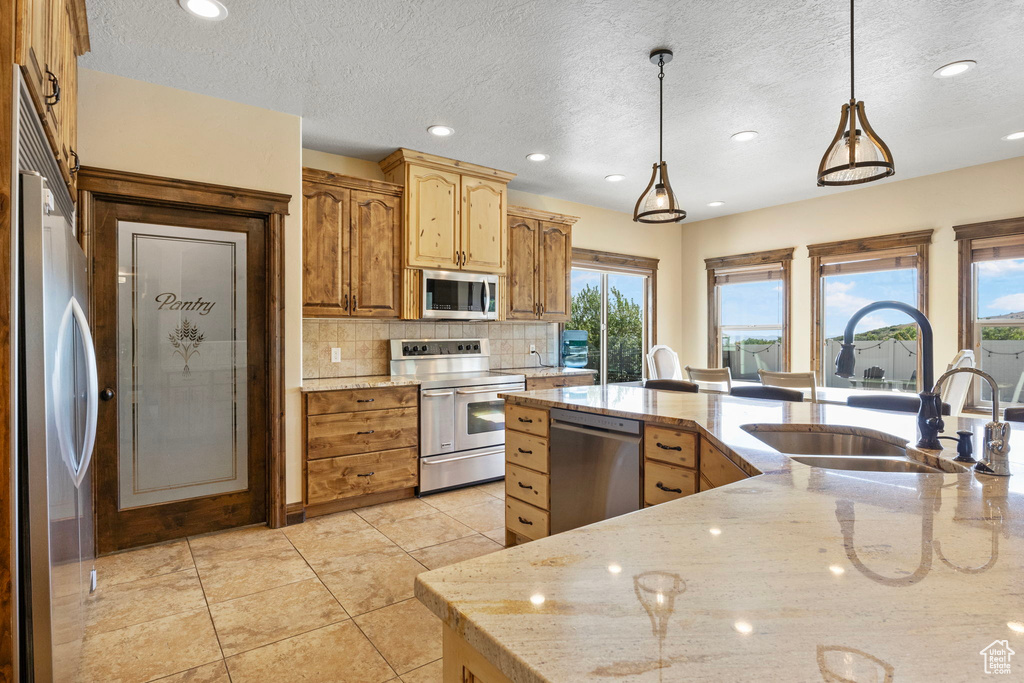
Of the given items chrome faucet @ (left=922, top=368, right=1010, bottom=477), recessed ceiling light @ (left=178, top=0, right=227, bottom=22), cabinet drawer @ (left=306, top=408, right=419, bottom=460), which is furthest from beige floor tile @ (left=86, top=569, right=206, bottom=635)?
chrome faucet @ (left=922, top=368, right=1010, bottom=477)

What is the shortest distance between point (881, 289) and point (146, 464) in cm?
589

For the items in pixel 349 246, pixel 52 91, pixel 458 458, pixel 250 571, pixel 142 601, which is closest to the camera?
pixel 52 91

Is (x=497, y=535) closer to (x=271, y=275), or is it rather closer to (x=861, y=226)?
(x=271, y=275)

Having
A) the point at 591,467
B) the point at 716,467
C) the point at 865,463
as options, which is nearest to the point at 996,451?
the point at 865,463

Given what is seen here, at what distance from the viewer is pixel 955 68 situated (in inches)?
108

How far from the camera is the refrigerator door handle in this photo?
4.52 feet

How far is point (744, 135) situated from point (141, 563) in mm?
4433

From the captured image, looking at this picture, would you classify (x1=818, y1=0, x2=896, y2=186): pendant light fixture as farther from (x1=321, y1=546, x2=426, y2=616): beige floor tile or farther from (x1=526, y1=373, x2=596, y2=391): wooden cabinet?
(x1=526, y1=373, x2=596, y2=391): wooden cabinet

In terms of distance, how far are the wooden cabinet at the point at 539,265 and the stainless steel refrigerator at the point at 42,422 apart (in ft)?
11.6

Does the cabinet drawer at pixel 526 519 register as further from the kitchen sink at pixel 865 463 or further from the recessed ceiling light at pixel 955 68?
the recessed ceiling light at pixel 955 68

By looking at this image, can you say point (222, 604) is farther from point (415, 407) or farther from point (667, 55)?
point (667, 55)

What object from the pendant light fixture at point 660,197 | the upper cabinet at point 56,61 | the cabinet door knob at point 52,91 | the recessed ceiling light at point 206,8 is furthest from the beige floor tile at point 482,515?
the recessed ceiling light at point 206,8

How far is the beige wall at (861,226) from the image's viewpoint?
170 inches

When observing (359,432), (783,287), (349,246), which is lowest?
(359,432)
